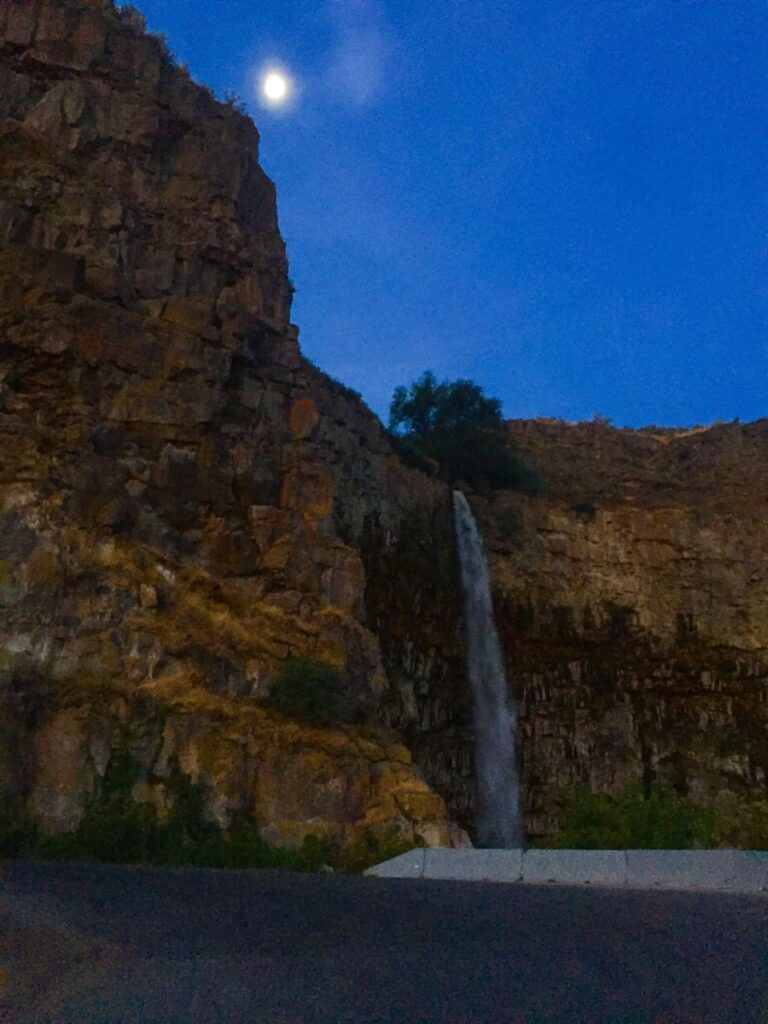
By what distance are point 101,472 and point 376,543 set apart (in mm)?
12557

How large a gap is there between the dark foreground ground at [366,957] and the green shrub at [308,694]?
28.0ft

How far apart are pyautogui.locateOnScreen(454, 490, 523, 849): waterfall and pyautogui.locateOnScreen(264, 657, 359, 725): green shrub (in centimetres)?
A: 1362

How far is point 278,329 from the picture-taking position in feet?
83.7

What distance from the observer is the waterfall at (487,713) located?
104ft

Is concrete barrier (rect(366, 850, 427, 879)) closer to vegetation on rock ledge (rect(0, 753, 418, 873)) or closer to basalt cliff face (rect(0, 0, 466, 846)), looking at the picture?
vegetation on rock ledge (rect(0, 753, 418, 873))

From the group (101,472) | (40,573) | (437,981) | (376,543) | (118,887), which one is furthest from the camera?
(376,543)

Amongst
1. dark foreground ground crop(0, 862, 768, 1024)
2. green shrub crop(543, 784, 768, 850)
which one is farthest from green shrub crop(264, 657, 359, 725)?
dark foreground ground crop(0, 862, 768, 1024)

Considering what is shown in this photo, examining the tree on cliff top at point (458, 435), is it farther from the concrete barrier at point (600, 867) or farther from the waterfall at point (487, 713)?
the concrete barrier at point (600, 867)

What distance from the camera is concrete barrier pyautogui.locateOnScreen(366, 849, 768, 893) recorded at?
1245cm

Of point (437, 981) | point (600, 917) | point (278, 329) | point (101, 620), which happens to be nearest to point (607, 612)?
point (278, 329)

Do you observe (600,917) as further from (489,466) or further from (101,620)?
(489,466)

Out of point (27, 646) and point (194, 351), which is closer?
point (27, 646)

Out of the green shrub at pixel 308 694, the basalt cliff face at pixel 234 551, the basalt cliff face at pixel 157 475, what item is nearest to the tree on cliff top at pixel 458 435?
the basalt cliff face at pixel 234 551

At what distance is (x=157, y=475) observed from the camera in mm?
21125
